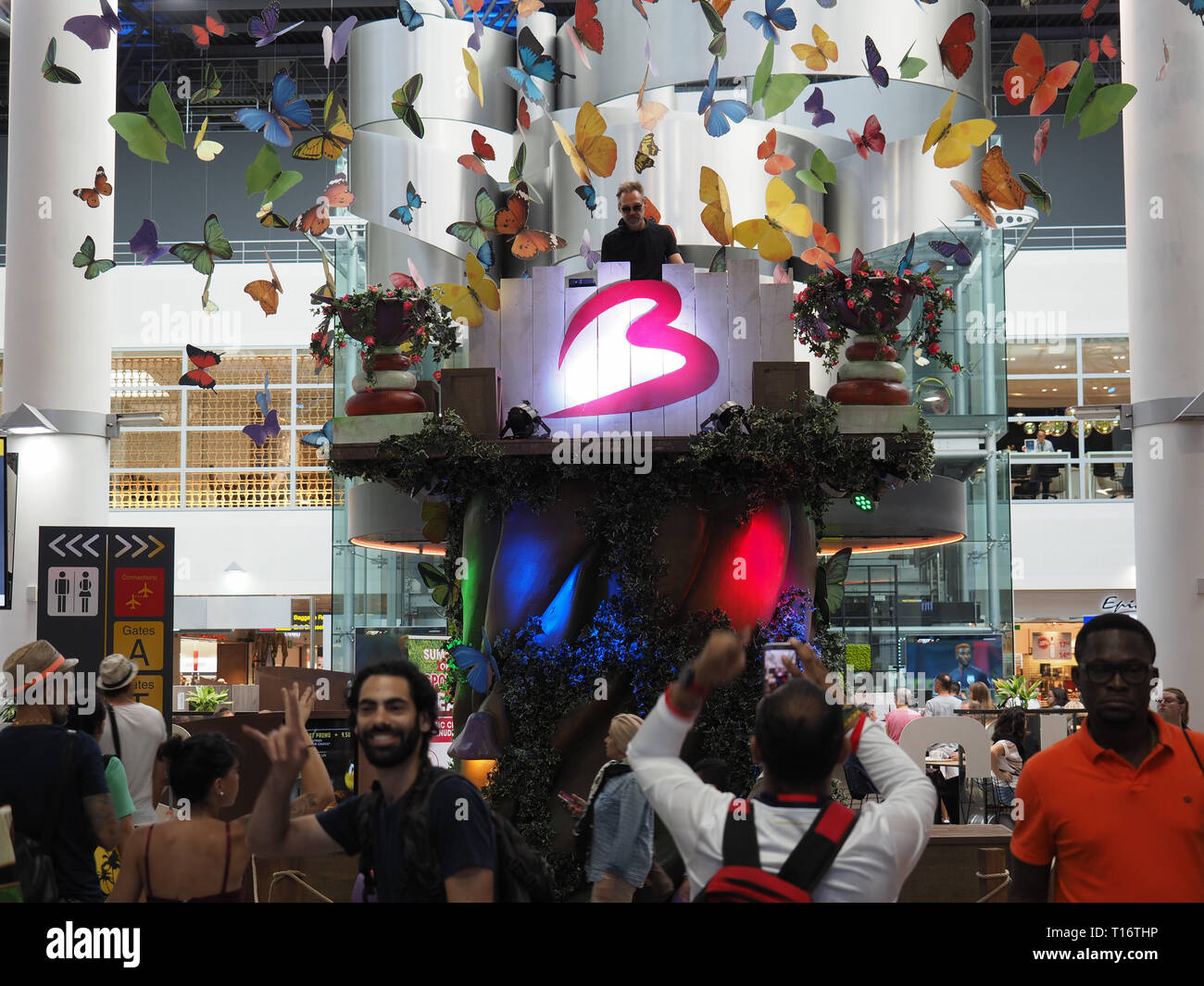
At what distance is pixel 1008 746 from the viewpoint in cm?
916

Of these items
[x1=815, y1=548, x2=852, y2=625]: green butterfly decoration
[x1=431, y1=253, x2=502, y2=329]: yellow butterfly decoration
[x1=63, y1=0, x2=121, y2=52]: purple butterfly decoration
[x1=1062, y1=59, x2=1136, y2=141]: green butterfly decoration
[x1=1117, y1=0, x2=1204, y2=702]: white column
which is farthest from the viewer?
[x1=1117, y1=0, x2=1204, y2=702]: white column

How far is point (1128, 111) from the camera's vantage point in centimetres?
1096

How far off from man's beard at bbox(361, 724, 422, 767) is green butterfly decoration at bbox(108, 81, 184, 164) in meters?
3.90

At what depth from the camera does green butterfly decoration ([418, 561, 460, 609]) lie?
22.9ft

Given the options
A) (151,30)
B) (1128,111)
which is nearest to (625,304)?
(1128,111)

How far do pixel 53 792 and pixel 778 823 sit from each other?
2.74 m

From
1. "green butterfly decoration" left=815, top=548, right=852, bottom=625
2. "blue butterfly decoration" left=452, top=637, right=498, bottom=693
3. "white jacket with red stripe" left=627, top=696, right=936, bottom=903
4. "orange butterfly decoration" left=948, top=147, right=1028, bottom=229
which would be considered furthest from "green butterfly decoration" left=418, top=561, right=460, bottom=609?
"white jacket with red stripe" left=627, top=696, right=936, bottom=903

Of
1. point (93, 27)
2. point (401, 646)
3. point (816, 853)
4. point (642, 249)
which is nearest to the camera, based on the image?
point (816, 853)

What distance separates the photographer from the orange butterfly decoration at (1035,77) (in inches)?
247

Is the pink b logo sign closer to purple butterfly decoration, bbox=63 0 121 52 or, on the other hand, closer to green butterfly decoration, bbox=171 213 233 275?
green butterfly decoration, bbox=171 213 233 275

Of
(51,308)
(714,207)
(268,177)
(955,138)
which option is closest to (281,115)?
(268,177)

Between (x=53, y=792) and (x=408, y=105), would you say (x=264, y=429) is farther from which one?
(x=53, y=792)

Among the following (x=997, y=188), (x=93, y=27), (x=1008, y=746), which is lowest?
(x=1008, y=746)
